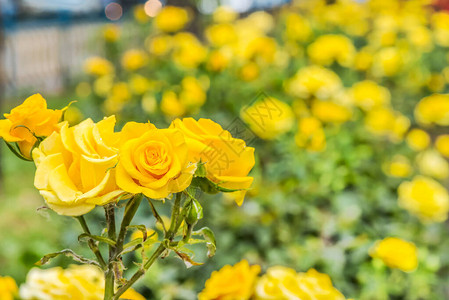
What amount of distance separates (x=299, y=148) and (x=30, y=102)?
145 centimetres

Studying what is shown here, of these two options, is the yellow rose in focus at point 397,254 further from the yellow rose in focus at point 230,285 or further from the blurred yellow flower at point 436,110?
the blurred yellow flower at point 436,110

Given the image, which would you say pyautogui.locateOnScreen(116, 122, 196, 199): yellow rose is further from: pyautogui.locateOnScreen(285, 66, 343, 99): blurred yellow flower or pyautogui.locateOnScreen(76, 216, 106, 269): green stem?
pyautogui.locateOnScreen(285, 66, 343, 99): blurred yellow flower

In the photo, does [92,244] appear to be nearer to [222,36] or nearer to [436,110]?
[222,36]

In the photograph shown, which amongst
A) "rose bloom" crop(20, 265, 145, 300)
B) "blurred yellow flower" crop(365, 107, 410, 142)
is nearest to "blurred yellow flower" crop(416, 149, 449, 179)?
"blurred yellow flower" crop(365, 107, 410, 142)

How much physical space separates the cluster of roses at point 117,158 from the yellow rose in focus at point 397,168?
5.71 feet

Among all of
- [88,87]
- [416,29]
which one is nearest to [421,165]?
[416,29]

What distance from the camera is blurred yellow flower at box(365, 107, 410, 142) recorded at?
6.74 feet

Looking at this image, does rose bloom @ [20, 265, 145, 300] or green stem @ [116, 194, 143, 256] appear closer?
green stem @ [116, 194, 143, 256]

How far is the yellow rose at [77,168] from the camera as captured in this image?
0.38 meters

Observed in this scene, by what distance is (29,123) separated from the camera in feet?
1.39

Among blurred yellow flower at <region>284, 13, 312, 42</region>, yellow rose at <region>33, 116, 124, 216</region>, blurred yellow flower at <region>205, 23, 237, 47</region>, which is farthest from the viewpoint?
blurred yellow flower at <region>284, 13, 312, 42</region>

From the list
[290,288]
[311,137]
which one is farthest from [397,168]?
[290,288]

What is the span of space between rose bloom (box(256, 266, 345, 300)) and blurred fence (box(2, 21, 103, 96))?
5.25 metres

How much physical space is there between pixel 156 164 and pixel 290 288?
300mm
